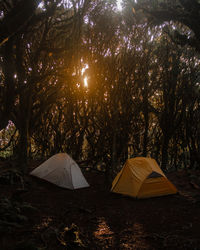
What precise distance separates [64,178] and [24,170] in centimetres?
170

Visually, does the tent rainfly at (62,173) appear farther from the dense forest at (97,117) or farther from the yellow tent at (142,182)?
the yellow tent at (142,182)

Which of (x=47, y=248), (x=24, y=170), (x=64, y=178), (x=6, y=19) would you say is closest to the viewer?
(x=6, y=19)

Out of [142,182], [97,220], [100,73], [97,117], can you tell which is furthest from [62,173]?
[100,73]

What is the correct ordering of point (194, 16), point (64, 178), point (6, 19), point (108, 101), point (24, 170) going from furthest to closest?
point (108, 101) → point (24, 170) → point (64, 178) → point (194, 16) → point (6, 19)

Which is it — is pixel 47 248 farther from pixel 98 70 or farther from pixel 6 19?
pixel 98 70

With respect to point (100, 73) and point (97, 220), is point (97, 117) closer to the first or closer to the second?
point (100, 73)

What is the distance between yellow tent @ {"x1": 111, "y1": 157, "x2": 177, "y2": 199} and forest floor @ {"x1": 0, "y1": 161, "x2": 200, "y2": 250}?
0.21 m

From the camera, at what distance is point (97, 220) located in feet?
21.6

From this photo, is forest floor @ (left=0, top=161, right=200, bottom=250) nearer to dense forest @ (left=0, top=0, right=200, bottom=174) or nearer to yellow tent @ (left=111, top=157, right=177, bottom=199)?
yellow tent @ (left=111, top=157, right=177, bottom=199)

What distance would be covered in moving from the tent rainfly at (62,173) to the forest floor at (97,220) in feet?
0.72

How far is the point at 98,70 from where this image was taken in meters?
10.9

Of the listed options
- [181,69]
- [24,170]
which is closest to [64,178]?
[24,170]

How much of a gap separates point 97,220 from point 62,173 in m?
→ 3.17

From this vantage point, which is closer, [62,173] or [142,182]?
[142,182]
